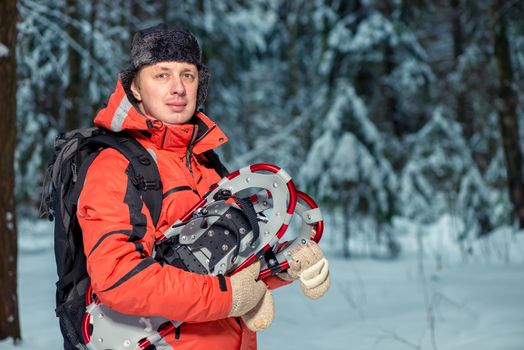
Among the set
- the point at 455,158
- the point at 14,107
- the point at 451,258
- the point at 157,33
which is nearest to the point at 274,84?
the point at 455,158

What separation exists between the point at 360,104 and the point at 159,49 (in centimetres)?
749

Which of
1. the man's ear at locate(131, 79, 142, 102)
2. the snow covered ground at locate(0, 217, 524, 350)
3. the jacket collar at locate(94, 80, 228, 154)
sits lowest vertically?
the snow covered ground at locate(0, 217, 524, 350)

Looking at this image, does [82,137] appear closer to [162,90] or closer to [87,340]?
[162,90]

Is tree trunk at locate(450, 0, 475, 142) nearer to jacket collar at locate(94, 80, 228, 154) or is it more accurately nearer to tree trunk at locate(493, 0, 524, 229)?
tree trunk at locate(493, 0, 524, 229)

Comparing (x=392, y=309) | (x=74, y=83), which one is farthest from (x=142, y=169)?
(x=74, y=83)

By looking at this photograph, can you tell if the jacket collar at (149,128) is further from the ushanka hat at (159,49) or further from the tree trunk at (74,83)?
the tree trunk at (74,83)

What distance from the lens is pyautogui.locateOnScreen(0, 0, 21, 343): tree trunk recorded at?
4387mm

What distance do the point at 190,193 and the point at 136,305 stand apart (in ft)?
1.60

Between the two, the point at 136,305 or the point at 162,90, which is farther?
the point at 162,90

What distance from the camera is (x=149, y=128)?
7.44 ft

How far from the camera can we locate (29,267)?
8672 millimetres

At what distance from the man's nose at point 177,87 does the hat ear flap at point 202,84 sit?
287 mm

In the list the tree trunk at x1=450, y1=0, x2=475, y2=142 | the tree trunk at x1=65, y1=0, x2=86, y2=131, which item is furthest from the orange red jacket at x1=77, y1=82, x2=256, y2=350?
the tree trunk at x1=450, y1=0, x2=475, y2=142

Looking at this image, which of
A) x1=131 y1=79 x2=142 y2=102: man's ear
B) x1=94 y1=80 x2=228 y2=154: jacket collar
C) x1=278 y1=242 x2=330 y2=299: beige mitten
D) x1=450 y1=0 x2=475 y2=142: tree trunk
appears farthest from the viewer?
x1=450 y1=0 x2=475 y2=142: tree trunk
